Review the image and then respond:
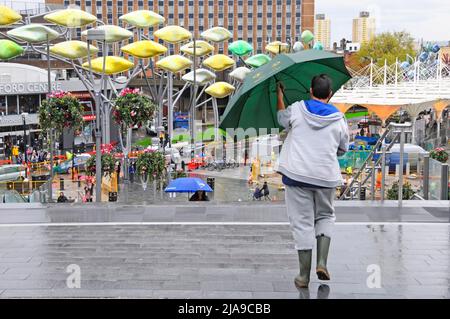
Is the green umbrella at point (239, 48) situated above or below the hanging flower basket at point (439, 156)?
above

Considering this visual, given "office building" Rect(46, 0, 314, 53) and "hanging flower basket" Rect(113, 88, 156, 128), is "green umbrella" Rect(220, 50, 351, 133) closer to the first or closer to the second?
"hanging flower basket" Rect(113, 88, 156, 128)

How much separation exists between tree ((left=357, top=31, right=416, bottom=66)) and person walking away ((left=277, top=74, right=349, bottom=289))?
255 ft

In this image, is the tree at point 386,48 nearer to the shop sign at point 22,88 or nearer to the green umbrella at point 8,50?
the shop sign at point 22,88

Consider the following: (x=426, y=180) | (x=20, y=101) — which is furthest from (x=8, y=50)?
(x=426, y=180)

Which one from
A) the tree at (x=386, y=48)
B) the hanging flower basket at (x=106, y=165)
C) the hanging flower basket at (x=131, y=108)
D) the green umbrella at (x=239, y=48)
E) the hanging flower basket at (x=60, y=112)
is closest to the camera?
the hanging flower basket at (x=60, y=112)

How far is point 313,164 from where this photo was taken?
15.0 feet

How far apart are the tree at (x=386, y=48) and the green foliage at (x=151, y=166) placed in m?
66.3

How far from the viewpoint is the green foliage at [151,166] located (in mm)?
17328

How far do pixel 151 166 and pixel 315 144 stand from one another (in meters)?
13.0

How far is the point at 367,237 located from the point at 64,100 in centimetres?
1169

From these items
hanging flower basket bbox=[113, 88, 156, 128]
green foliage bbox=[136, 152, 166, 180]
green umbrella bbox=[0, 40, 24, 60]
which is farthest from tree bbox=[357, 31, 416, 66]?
green foliage bbox=[136, 152, 166, 180]

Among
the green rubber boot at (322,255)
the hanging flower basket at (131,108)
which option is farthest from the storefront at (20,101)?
the green rubber boot at (322,255)

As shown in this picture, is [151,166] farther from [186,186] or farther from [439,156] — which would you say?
[439,156]

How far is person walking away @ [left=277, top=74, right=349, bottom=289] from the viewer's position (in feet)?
15.0
